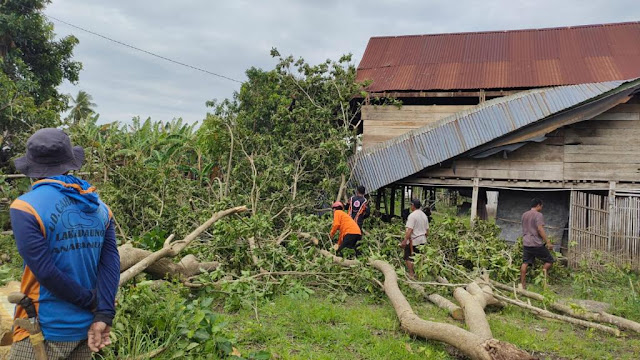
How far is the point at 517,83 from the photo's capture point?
1177cm

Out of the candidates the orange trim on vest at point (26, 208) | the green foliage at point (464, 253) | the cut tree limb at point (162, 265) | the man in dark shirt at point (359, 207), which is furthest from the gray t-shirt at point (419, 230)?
the orange trim on vest at point (26, 208)

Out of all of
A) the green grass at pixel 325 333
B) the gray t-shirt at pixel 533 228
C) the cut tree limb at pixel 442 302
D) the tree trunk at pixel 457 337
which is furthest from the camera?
the gray t-shirt at pixel 533 228

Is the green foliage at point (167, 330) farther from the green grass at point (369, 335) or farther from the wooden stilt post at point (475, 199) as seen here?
the wooden stilt post at point (475, 199)

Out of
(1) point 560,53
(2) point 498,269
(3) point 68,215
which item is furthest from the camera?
(1) point 560,53

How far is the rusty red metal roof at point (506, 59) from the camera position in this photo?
39.4 feet

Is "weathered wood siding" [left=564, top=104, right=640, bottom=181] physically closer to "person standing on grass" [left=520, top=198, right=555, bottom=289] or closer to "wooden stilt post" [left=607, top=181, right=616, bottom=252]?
"wooden stilt post" [left=607, top=181, right=616, bottom=252]

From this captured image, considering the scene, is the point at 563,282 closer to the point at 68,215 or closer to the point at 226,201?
the point at 226,201

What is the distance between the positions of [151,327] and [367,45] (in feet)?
42.1

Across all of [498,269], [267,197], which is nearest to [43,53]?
[267,197]

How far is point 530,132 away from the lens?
10.3 metres

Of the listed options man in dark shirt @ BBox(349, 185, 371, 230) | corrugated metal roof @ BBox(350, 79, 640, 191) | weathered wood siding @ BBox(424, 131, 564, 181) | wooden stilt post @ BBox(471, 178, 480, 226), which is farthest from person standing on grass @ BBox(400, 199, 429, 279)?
weathered wood siding @ BBox(424, 131, 564, 181)

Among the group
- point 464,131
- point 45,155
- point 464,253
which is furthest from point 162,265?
point 464,131

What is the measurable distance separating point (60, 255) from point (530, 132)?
10161 millimetres

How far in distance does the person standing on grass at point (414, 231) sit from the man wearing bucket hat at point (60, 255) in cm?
608
